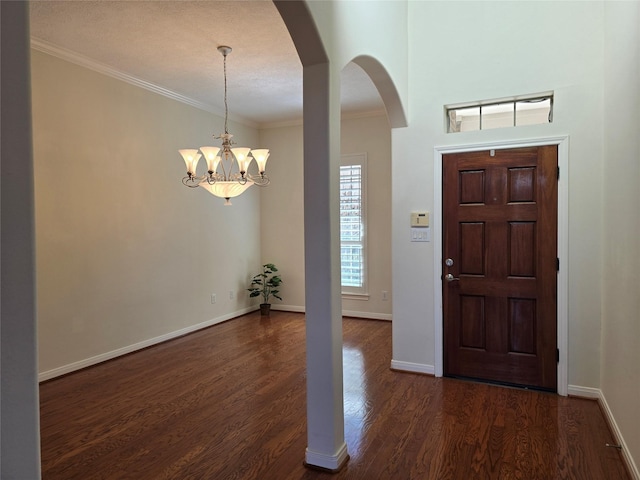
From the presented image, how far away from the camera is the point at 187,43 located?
366 centimetres

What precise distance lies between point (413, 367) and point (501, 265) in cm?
118

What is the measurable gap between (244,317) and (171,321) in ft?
4.45

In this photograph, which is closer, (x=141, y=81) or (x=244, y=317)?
(x=141, y=81)

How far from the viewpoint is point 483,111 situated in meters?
3.59

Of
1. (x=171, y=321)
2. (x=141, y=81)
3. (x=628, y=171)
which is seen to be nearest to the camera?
(x=628, y=171)

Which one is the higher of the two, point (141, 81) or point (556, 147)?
point (141, 81)

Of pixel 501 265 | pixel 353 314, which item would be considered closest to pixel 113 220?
pixel 353 314

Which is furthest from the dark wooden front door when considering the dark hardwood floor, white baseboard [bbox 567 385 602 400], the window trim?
the window trim

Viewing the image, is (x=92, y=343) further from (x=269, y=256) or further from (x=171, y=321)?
(x=269, y=256)

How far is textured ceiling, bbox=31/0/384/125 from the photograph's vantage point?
10.1 ft

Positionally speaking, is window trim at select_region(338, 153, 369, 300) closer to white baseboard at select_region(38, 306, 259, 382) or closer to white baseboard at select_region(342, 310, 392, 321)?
white baseboard at select_region(342, 310, 392, 321)

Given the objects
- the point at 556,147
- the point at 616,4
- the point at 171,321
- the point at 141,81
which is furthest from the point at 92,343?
the point at 616,4

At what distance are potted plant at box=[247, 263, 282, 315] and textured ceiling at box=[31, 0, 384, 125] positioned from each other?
8.79ft

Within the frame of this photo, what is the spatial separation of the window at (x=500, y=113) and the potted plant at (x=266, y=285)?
3.71 meters
